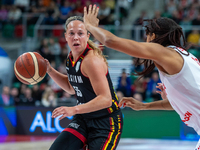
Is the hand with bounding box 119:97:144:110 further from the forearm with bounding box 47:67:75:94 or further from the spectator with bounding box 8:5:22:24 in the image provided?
the spectator with bounding box 8:5:22:24

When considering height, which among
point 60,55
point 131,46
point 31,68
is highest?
point 131,46

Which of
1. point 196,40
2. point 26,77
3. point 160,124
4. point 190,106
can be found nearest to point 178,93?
point 190,106

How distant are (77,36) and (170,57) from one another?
126cm

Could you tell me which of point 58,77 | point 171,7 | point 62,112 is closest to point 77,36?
point 58,77

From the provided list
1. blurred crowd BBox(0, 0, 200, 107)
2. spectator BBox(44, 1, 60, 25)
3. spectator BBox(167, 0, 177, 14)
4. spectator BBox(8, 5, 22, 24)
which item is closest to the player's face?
blurred crowd BBox(0, 0, 200, 107)

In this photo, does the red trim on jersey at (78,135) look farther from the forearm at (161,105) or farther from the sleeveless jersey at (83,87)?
the forearm at (161,105)

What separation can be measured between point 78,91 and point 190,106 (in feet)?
4.15

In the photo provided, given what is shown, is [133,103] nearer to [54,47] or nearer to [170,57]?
[170,57]

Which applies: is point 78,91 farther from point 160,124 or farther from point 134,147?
point 160,124

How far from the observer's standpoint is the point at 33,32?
1235 cm

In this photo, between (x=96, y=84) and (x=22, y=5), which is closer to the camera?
(x=96, y=84)

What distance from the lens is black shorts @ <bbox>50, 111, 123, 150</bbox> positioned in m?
2.92

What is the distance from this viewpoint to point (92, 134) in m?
3.04

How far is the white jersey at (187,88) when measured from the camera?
7.58 ft
